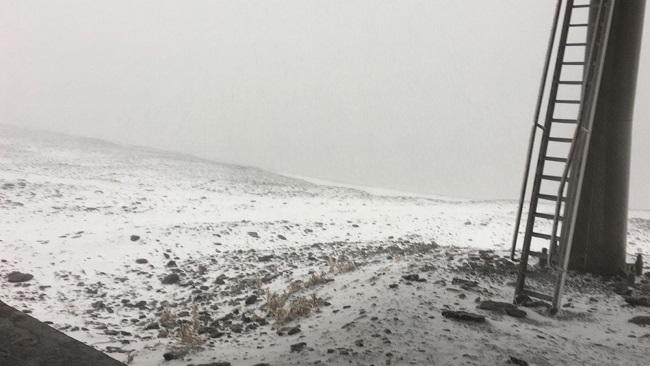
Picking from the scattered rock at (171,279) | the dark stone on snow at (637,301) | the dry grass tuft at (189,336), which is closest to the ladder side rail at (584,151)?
the dark stone on snow at (637,301)

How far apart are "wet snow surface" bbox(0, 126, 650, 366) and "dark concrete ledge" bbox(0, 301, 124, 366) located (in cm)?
163

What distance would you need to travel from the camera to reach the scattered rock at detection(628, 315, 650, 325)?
5.35m

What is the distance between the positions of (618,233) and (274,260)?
5869 millimetres

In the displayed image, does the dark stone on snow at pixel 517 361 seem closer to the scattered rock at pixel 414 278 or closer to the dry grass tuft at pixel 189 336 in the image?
the scattered rock at pixel 414 278

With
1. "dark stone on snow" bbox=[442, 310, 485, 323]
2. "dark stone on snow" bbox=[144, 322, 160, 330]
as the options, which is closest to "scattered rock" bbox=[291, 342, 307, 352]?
"dark stone on snow" bbox=[442, 310, 485, 323]

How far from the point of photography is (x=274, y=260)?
27.9ft

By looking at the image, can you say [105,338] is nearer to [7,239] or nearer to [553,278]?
[7,239]

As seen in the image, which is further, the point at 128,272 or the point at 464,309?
the point at 128,272

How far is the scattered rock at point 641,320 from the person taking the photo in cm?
535

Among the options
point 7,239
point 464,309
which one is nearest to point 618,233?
point 464,309

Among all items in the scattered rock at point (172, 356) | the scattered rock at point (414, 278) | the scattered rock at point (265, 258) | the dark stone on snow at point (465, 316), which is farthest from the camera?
the scattered rock at point (265, 258)

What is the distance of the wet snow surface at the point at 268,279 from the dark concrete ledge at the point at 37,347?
163 centimetres

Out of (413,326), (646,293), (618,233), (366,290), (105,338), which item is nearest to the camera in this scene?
(413,326)

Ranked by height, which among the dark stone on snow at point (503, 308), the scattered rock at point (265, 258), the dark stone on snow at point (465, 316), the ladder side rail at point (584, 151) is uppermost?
the ladder side rail at point (584, 151)
